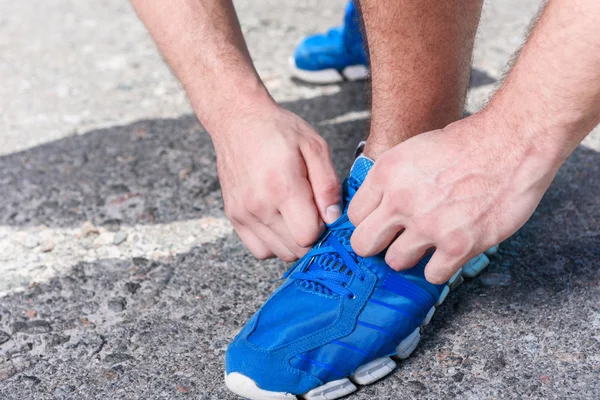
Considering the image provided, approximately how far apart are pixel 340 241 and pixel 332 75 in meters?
1.40

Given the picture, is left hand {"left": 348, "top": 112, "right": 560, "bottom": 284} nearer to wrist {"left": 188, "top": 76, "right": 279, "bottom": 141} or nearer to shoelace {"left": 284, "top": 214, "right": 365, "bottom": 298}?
shoelace {"left": 284, "top": 214, "right": 365, "bottom": 298}

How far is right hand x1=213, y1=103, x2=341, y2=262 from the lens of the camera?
1.28 m

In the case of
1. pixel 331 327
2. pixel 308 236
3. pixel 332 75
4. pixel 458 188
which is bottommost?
pixel 332 75

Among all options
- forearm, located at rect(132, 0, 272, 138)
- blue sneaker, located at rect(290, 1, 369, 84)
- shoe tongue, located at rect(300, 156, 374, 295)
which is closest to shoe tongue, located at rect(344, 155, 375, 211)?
shoe tongue, located at rect(300, 156, 374, 295)

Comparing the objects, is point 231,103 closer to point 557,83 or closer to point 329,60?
point 557,83

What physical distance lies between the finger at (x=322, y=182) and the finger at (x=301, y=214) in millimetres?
17

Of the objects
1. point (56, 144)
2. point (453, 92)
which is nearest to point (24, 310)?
point (56, 144)

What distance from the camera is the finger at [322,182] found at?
131cm

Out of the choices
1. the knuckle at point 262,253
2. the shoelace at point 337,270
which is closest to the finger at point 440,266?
the shoelace at point 337,270

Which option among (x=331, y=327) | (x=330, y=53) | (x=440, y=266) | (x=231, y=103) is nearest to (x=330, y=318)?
(x=331, y=327)

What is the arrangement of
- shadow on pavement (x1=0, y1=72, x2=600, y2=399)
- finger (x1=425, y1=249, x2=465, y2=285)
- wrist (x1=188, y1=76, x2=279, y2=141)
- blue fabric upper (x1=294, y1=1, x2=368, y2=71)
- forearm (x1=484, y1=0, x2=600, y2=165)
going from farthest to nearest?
blue fabric upper (x1=294, y1=1, x2=368, y2=71) < wrist (x1=188, y1=76, x2=279, y2=141) < shadow on pavement (x1=0, y1=72, x2=600, y2=399) < finger (x1=425, y1=249, x2=465, y2=285) < forearm (x1=484, y1=0, x2=600, y2=165)

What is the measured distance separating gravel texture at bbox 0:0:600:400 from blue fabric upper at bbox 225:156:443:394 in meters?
0.09

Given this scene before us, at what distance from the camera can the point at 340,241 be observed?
1.31 m

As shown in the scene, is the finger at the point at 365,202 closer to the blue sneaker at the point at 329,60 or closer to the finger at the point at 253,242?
the finger at the point at 253,242
